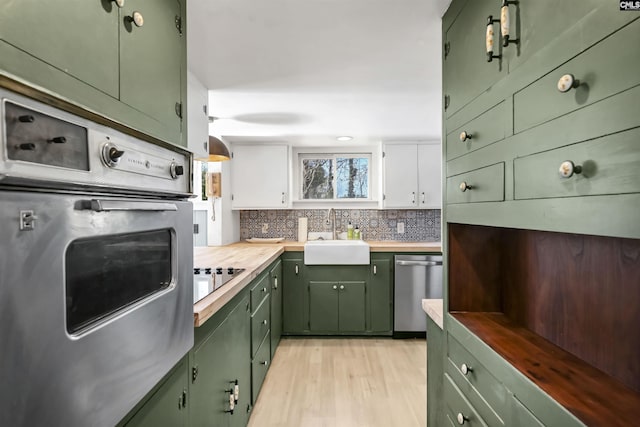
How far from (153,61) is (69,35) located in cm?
36

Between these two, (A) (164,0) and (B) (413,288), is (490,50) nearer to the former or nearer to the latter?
(A) (164,0)

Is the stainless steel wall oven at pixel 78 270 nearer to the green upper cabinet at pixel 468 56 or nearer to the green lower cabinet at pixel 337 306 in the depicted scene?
the green upper cabinet at pixel 468 56

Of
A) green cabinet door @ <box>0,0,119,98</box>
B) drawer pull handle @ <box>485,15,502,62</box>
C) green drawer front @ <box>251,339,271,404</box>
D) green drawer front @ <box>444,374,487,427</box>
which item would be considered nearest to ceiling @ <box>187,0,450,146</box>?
drawer pull handle @ <box>485,15,502,62</box>

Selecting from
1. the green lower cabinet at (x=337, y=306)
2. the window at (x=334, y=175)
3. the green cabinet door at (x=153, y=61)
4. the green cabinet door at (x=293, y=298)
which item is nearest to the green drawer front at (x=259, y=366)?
the green cabinet door at (x=293, y=298)

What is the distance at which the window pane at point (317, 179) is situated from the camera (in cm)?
431

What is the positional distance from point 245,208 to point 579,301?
10.9 feet

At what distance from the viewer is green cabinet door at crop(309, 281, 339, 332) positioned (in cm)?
350

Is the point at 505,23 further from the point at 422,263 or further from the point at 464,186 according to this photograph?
the point at 422,263

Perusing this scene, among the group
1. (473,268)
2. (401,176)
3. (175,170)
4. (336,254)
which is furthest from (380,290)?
(175,170)

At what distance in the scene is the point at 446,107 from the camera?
1.46 m

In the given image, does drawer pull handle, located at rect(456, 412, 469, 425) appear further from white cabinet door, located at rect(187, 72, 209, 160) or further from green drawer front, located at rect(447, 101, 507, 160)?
white cabinet door, located at rect(187, 72, 209, 160)

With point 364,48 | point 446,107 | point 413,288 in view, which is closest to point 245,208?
point 413,288

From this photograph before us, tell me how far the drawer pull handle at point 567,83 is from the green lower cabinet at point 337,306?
295cm

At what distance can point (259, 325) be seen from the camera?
236cm
